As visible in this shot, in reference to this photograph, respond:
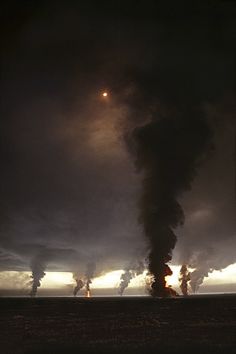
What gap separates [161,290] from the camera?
194 meters

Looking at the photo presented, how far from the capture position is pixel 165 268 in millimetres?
187500
